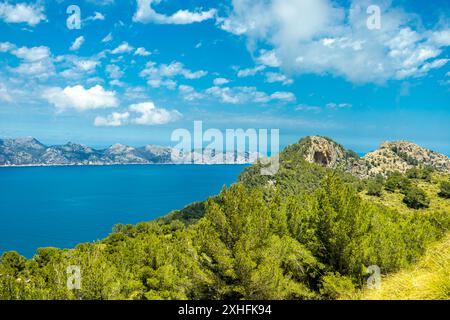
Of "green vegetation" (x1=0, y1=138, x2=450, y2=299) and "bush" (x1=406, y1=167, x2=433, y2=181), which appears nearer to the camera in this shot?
"green vegetation" (x1=0, y1=138, x2=450, y2=299)

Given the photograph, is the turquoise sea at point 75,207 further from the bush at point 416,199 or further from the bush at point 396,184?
the bush at point 416,199

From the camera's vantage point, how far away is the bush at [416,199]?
64.3m

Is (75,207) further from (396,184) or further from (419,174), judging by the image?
(419,174)

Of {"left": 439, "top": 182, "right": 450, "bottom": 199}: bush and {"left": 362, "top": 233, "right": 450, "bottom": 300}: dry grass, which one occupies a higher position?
{"left": 362, "top": 233, "right": 450, "bottom": 300}: dry grass

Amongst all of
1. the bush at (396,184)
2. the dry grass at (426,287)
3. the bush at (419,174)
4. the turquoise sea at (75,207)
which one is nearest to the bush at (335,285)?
the dry grass at (426,287)

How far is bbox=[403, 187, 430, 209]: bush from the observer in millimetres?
64312

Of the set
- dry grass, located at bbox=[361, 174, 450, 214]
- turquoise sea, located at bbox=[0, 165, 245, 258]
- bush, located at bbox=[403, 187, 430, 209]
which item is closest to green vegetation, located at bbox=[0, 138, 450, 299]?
dry grass, located at bbox=[361, 174, 450, 214]

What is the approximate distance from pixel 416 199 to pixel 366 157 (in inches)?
3244

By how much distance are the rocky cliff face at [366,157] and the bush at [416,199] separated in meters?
63.2

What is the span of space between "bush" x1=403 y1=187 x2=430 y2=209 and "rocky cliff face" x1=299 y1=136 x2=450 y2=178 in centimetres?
6322
